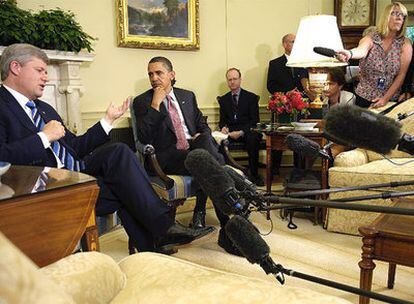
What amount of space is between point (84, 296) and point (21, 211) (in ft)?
1.97

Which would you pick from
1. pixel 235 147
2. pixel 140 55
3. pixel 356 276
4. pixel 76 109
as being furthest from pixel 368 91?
pixel 76 109

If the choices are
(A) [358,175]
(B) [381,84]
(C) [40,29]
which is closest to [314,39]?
(B) [381,84]

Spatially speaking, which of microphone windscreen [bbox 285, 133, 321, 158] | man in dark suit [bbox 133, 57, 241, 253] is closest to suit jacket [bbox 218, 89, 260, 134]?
man in dark suit [bbox 133, 57, 241, 253]

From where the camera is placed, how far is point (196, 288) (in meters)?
0.87

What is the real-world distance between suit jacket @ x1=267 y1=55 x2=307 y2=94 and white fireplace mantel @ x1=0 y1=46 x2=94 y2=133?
227 cm

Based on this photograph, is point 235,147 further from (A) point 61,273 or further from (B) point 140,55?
(A) point 61,273

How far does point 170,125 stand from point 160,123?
0.10m

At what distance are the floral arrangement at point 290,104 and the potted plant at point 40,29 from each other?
1.74 m

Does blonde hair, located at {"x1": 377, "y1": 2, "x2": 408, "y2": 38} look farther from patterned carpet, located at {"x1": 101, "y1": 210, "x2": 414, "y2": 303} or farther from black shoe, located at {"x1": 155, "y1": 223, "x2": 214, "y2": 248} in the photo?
black shoe, located at {"x1": 155, "y1": 223, "x2": 214, "y2": 248}

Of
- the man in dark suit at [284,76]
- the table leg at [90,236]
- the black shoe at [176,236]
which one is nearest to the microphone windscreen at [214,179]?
the table leg at [90,236]

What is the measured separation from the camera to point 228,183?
73 cm

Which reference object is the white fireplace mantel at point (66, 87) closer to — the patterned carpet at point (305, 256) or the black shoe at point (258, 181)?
the patterned carpet at point (305, 256)

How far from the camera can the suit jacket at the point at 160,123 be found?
3070mm

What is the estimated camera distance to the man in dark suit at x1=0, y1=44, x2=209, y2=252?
2104 millimetres
